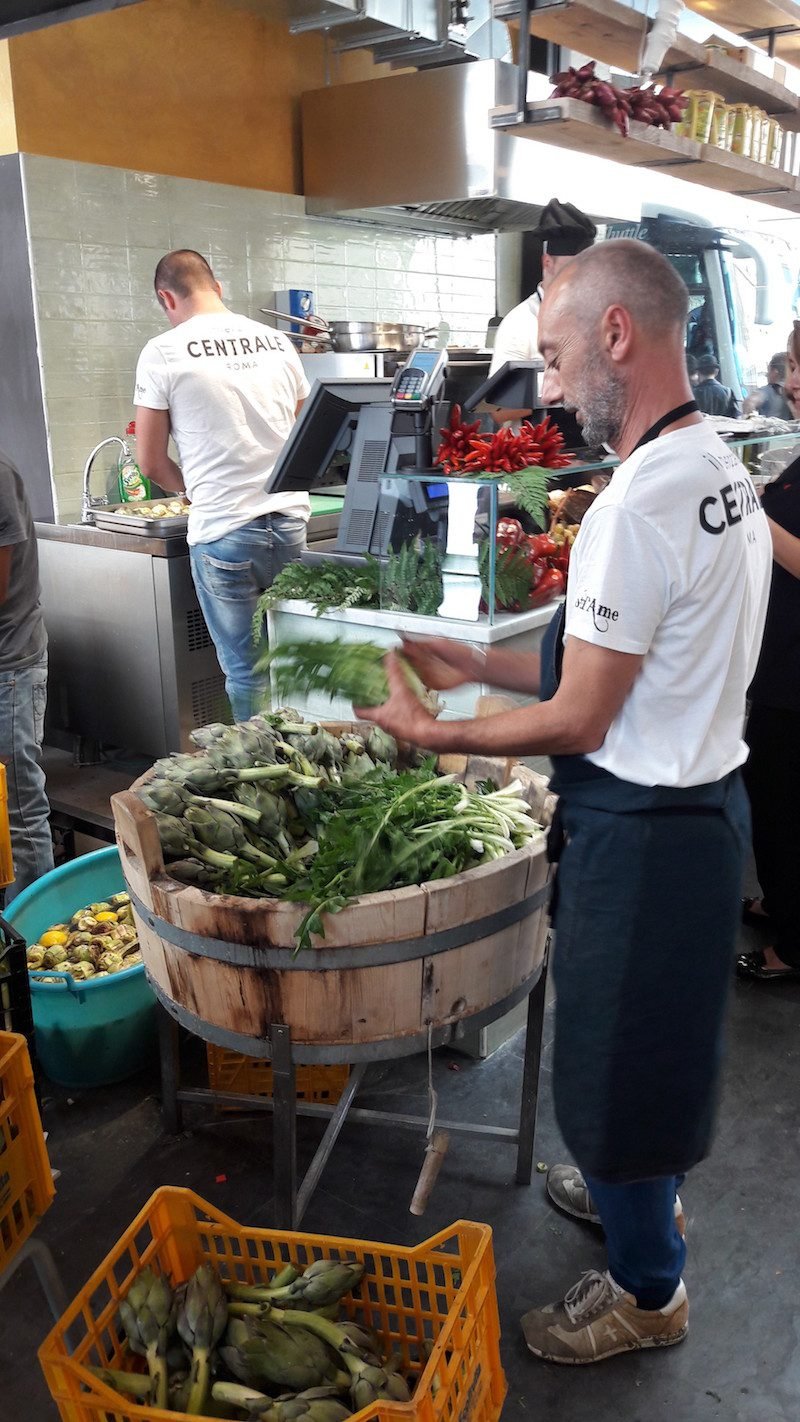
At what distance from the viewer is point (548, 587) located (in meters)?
3.21

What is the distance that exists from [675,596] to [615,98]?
3882 mm

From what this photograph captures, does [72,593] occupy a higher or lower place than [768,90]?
lower

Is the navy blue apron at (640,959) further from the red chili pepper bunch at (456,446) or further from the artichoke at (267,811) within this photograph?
the red chili pepper bunch at (456,446)

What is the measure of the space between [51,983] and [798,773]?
2445 millimetres

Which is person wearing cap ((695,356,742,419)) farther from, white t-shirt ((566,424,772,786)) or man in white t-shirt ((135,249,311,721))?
white t-shirt ((566,424,772,786))

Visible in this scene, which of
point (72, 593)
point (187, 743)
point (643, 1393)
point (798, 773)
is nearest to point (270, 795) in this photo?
point (643, 1393)

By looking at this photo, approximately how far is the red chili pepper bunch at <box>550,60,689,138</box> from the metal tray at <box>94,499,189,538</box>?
2.46m

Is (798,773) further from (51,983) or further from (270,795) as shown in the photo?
(51,983)

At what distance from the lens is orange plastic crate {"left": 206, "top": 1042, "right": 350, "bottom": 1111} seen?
3.00 m

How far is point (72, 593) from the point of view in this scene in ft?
16.6

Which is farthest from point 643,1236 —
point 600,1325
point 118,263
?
point 118,263

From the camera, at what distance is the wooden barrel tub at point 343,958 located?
78.5 inches

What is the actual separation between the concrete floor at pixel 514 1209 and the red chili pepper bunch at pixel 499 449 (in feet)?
5.68

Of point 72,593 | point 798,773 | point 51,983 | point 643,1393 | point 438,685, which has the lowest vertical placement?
point 643,1393
